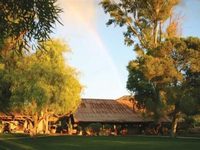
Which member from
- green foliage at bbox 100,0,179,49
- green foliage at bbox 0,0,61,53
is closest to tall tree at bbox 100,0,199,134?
green foliage at bbox 100,0,179,49

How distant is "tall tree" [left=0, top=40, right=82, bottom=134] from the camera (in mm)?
49344

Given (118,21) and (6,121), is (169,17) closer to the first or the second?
(118,21)

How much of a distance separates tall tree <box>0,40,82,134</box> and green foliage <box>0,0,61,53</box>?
32.4m

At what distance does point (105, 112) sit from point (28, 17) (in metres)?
51.5

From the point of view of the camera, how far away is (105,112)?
67312mm

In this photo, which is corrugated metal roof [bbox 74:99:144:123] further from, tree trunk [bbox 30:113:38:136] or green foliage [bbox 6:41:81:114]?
green foliage [bbox 6:41:81:114]

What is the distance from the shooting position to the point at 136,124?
68312mm

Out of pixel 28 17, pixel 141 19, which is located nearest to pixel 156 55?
pixel 141 19

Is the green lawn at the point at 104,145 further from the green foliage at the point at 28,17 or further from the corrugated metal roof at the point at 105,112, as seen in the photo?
the corrugated metal roof at the point at 105,112

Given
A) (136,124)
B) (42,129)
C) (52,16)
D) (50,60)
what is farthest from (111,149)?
(136,124)

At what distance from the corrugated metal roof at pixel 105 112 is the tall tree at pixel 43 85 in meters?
10.1

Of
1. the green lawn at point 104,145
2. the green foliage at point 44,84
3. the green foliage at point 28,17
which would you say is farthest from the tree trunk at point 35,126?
the green foliage at point 28,17

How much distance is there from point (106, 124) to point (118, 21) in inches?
647

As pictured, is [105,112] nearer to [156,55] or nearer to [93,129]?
[93,129]
